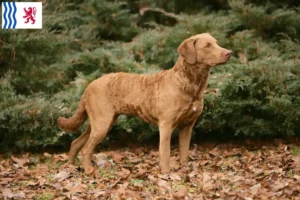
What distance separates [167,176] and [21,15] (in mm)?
5612

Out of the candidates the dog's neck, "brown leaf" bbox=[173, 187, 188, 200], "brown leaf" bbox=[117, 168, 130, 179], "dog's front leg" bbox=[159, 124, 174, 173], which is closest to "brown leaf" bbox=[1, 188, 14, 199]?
"brown leaf" bbox=[117, 168, 130, 179]

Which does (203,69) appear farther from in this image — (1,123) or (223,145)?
(1,123)

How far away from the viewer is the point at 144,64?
31.7 ft

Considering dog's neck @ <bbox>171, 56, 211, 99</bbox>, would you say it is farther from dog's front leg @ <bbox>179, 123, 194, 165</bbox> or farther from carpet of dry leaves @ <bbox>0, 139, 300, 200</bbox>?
carpet of dry leaves @ <bbox>0, 139, 300, 200</bbox>

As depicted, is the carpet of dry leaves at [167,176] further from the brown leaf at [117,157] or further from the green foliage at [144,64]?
the green foliage at [144,64]

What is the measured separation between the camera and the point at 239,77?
826cm

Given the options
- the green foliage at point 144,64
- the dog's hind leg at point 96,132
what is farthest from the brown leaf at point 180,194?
the green foliage at point 144,64

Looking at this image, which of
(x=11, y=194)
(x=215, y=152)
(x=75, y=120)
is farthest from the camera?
(x=215, y=152)

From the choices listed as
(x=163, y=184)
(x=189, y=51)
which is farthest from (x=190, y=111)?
(x=163, y=184)

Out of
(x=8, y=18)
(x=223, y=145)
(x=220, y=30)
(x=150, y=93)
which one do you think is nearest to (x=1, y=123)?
(x=8, y=18)

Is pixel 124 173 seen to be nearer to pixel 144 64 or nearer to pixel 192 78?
pixel 192 78

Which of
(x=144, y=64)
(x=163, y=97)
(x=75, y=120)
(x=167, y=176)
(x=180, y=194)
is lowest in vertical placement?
(x=167, y=176)

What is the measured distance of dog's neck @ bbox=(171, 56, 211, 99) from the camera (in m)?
6.22

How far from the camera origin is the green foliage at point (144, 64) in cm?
820
